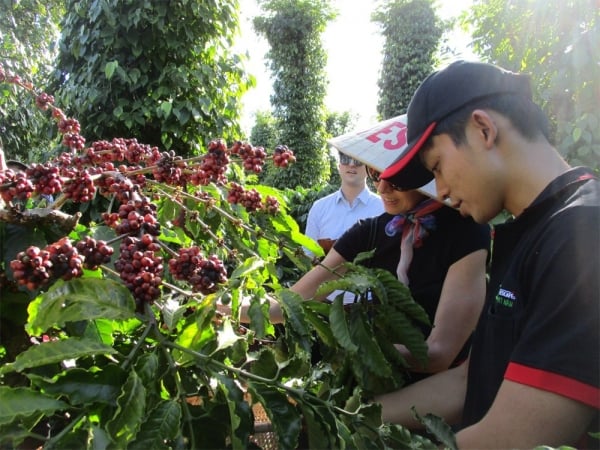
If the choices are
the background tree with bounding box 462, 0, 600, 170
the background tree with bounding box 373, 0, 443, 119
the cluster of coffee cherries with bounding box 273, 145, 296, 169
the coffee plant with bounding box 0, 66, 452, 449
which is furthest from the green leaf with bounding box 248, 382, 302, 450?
the background tree with bounding box 373, 0, 443, 119

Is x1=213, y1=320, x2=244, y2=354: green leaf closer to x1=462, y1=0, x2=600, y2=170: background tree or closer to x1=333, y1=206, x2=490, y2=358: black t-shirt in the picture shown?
x1=333, y1=206, x2=490, y2=358: black t-shirt

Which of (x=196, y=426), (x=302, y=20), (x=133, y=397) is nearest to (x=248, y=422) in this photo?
(x=196, y=426)

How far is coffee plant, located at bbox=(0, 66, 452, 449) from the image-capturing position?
763mm

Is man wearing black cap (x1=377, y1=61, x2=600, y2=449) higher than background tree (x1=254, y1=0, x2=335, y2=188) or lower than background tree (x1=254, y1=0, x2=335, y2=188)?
higher

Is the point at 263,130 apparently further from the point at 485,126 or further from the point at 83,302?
the point at 83,302

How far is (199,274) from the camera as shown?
0.92m

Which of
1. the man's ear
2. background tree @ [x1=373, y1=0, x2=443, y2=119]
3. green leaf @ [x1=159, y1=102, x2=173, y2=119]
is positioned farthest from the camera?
background tree @ [x1=373, y1=0, x2=443, y2=119]

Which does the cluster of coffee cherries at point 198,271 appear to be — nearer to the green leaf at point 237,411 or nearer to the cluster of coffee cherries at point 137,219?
the cluster of coffee cherries at point 137,219

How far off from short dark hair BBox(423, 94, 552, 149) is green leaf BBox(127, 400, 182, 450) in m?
0.75

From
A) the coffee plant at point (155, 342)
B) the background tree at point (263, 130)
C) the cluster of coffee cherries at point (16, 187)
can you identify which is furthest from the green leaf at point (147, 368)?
the background tree at point (263, 130)

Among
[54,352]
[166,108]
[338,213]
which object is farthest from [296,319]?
[166,108]

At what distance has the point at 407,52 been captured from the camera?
1486 cm

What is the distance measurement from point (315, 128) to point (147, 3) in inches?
583

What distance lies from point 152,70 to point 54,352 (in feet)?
11.2
